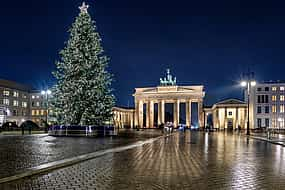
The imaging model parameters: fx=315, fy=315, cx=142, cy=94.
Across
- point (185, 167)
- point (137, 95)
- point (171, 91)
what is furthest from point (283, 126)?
point (185, 167)

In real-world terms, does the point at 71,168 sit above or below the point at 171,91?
below

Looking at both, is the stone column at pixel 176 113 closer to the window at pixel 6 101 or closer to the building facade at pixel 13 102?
the building facade at pixel 13 102

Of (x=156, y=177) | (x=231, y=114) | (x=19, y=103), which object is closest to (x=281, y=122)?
(x=231, y=114)

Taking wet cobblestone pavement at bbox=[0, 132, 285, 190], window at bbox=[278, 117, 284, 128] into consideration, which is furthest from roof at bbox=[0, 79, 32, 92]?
wet cobblestone pavement at bbox=[0, 132, 285, 190]

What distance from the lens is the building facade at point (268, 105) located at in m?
96.8

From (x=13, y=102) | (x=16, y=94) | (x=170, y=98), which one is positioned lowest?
(x=13, y=102)

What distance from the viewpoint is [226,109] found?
355ft

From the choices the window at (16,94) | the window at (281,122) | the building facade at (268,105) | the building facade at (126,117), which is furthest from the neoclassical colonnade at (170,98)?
the window at (16,94)

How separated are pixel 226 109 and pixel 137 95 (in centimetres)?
3474

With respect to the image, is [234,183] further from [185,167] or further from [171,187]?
[185,167]

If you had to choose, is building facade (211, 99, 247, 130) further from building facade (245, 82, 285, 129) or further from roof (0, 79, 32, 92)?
roof (0, 79, 32, 92)

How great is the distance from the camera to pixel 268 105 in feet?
321

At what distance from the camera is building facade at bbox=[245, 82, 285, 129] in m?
96.8

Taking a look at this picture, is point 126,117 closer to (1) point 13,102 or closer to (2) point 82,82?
(1) point 13,102
